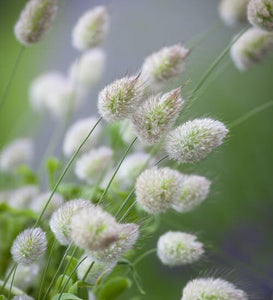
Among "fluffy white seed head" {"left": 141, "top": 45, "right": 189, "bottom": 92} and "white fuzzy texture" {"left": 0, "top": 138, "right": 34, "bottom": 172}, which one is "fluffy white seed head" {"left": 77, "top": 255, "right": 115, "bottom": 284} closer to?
"fluffy white seed head" {"left": 141, "top": 45, "right": 189, "bottom": 92}

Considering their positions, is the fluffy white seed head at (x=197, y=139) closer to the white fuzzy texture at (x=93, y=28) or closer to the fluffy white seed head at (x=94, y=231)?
the fluffy white seed head at (x=94, y=231)

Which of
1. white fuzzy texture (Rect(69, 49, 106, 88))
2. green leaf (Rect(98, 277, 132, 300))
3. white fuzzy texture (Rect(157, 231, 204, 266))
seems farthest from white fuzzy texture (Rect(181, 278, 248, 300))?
white fuzzy texture (Rect(69, 49, 106, 88))

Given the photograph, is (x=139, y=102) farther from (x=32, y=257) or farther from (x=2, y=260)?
(x=2, y=260)

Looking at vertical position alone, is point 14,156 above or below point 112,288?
above

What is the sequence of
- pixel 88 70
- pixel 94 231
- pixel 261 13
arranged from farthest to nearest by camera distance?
1. pixel 88 70
2. pixel 261 13
3. pixel 94 231

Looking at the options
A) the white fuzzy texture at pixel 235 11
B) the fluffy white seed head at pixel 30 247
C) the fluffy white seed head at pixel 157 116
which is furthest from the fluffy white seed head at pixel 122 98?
the white fuzzy texture at pixel 235 11

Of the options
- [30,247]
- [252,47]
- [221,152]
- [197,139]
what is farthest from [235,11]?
[30,247]

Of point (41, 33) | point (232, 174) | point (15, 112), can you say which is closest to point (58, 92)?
point (41, 33)

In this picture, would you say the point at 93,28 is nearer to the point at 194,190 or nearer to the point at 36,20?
the point at 36,20
